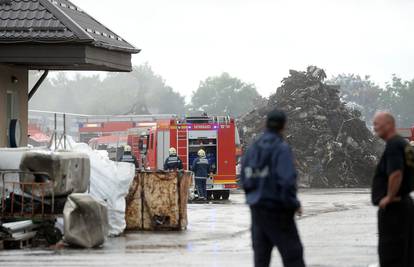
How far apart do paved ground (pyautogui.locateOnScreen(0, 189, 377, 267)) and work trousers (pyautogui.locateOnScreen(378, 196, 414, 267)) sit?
3.39m

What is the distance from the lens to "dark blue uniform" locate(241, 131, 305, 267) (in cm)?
938

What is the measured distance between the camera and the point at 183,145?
3462 centimetres

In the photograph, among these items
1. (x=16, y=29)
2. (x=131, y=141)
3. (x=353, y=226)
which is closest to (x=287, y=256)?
(x=353, y=226)

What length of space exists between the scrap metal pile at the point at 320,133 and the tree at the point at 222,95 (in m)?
116

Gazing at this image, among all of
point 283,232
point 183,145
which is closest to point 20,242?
point 283,232

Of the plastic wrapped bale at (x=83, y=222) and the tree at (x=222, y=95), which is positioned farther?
the tree at (x=222, y=95)

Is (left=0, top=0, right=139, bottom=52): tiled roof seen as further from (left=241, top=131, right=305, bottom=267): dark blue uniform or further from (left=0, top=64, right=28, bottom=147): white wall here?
(left=241, top=131, right=305, bottom=267): dark blue uniform

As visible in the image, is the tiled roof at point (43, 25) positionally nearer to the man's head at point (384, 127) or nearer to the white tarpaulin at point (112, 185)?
the white tarpaulin at point (112, 185)

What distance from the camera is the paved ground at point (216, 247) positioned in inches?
568

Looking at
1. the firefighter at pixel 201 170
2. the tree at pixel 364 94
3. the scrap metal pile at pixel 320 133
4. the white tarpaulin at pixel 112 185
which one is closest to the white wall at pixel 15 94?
the white tarpaulin at pixel 112 185

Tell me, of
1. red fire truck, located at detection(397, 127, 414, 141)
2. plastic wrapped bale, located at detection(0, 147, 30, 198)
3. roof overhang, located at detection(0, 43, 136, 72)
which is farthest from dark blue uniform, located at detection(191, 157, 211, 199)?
red fire truck, located at detection(397, 127, 414, 141)

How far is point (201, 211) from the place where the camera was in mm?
27156

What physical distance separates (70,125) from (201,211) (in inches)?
1377

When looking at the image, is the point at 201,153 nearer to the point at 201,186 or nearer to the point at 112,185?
the point at 201,186
